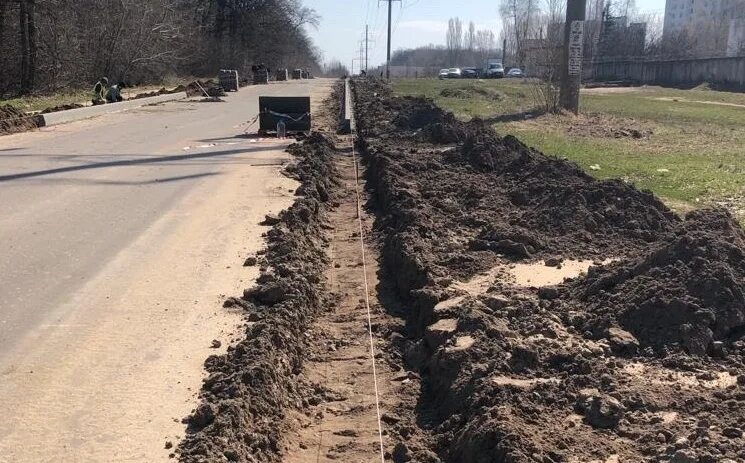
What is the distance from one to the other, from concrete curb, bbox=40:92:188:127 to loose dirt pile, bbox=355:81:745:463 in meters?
16.9

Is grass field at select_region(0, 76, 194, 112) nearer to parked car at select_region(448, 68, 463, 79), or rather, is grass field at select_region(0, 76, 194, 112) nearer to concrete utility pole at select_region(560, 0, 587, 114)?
concrete utility pole at select_region(560, 0, 587, 114)

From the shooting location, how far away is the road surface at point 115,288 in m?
4.48

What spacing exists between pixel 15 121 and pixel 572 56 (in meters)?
17.6

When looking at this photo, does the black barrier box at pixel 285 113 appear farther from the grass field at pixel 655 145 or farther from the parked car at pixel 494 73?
the parked car at pixel 494 73

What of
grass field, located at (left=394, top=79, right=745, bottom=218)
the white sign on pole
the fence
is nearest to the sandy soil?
grass field, located at (left=394, top=79, right=745, bottom=218)

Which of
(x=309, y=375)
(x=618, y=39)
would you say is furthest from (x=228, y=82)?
(x=618, y=39)

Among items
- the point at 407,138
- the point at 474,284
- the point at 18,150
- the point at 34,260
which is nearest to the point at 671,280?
the point at 474,284

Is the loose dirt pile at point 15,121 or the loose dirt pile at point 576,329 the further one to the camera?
the loose dirt pile at point 15,121

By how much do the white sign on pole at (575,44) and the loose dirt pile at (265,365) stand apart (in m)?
20.1

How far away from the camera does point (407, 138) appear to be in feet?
60.5

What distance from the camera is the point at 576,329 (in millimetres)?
5672

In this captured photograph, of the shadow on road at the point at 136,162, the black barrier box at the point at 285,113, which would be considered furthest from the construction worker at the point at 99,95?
the shadow on road at the point at 136,162

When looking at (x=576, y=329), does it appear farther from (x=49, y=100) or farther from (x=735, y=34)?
(x=735, y=34)

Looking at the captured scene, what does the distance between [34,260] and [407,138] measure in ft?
38.5
